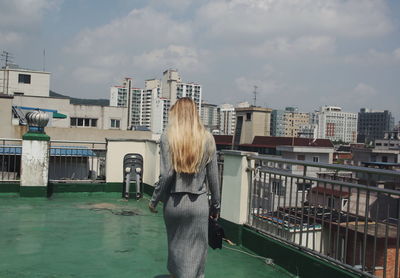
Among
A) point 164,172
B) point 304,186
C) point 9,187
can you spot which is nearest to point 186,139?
point 164,172

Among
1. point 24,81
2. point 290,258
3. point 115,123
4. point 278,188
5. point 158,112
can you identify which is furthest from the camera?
point 158,112

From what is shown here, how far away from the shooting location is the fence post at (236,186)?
5.87m

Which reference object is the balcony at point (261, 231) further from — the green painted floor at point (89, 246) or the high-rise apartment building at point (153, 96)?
the high-rise apartment building at point (153, 96)

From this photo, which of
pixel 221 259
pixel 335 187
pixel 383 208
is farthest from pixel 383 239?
pixel 221 259

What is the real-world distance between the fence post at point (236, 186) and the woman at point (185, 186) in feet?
8.72

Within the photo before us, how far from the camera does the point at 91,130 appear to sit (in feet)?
137

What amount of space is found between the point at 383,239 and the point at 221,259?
6.80ft

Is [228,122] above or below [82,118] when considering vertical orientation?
above

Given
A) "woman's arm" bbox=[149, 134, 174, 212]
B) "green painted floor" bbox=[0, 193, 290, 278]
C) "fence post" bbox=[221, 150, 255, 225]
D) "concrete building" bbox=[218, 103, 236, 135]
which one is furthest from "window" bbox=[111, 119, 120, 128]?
"concrete building" bbox=[218, 103, 236, 135]

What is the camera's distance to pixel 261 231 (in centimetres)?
548

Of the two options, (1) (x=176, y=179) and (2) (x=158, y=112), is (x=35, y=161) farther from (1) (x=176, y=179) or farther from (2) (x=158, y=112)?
(2) (x=158, y=112)

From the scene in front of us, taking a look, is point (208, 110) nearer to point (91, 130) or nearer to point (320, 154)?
point (320, 154)

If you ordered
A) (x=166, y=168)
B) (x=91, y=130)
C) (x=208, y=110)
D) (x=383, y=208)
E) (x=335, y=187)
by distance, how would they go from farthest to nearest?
(x=208, y=110)
(x=91, y=130)
(x=335, y=187)
(x=383, y=208)
(x=166, y=168)

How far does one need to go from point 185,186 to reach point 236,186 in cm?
295
